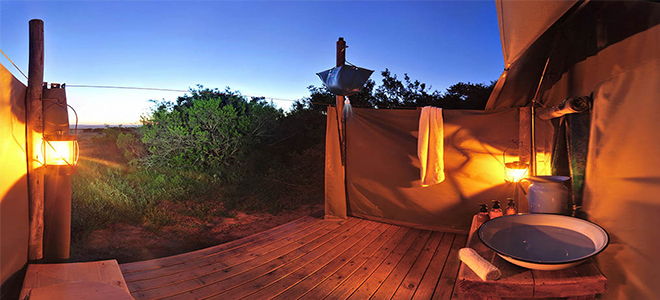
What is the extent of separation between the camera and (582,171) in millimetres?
1987

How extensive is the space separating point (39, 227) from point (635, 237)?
378 cm

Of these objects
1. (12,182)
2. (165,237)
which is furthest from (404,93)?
(12,182)

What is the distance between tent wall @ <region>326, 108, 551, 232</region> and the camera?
3.51m

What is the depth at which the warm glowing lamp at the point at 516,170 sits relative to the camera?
3.07 metres

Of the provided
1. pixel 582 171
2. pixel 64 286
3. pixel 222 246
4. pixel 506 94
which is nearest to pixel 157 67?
pixel 222 246

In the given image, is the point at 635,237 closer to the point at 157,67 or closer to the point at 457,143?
the point at 457,143

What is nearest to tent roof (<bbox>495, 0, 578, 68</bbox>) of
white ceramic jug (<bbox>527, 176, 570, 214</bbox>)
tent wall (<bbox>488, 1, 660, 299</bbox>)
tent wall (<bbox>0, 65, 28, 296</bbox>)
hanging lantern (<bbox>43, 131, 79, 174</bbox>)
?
tent wall (<bbox>488, 1, 660, 299</bbox>)

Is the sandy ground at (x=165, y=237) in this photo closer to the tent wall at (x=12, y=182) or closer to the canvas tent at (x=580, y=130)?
the tent wall at (x=12, y=182)

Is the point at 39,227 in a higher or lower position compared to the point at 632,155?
lower

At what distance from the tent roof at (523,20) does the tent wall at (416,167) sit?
6.85 ft

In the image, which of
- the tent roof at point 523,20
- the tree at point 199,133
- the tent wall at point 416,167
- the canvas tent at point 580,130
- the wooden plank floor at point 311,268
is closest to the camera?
the tent roof at point 523,20

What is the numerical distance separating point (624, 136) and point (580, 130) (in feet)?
2.51

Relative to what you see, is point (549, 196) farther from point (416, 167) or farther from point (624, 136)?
point (416, 167)

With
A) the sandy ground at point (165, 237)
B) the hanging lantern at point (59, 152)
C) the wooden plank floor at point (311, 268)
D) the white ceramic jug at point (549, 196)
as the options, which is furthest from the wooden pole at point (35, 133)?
the white ceramic jug at point (549, 196)
